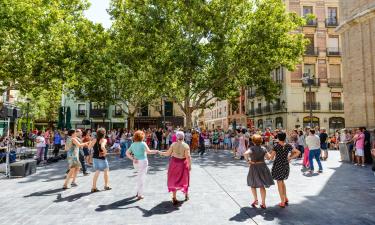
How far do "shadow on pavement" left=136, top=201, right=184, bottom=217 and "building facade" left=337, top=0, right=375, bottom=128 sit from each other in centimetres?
1199

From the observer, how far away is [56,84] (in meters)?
19.0

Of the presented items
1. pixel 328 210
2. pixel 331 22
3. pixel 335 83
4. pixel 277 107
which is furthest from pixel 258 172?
pixel 331 22

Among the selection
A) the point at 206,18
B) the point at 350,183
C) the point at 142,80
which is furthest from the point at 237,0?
the point at 350,183

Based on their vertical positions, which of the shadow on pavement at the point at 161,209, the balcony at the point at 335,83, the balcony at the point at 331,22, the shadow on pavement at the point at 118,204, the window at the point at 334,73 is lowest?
the shadow on pavement at the point at 161,209

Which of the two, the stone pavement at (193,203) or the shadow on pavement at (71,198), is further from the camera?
the shadow on pavement at (71,198)

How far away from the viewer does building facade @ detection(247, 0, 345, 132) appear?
1352 inches

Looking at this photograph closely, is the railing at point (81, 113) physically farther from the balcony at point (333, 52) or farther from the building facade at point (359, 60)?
the building facade at point (359, 60)

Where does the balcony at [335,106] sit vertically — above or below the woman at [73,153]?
above

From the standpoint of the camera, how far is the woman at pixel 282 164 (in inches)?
243

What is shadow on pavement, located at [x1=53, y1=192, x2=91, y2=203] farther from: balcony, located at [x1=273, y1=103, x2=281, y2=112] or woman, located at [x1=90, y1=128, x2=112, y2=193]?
balcony, located at [x1=273, y1=103, x2=281, y2=112]

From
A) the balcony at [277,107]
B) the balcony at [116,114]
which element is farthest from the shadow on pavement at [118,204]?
the balcony at [116,114]

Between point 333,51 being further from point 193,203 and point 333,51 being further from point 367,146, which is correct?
point 193,203

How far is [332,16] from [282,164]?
116 feet

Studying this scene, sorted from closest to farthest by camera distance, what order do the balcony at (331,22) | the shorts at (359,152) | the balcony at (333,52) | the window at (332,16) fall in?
the shorts at (359,152) < the balcony at (333,52) < the balcony at (331,22) < the window at (332,16)
